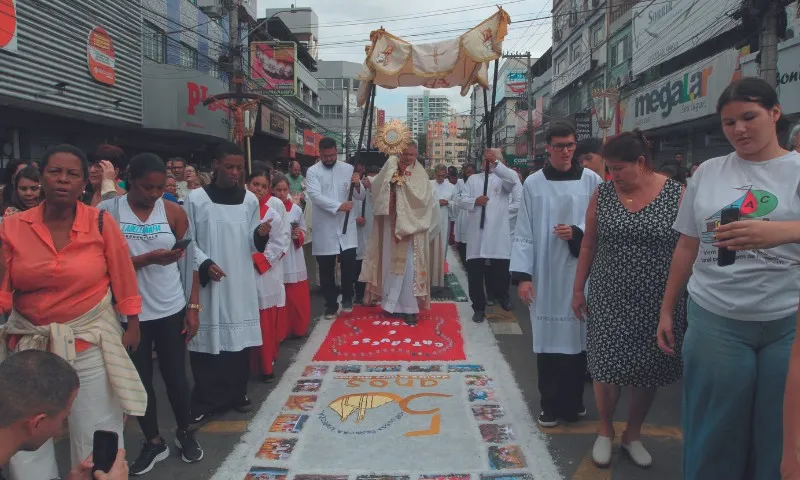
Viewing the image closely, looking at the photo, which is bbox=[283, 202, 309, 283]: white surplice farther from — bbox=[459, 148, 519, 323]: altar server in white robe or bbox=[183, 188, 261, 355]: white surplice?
bbox=[459, 148, 519, 323]: altar server in white robe

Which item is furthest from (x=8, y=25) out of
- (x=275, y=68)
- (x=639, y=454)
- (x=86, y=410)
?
(x=275, y=68)

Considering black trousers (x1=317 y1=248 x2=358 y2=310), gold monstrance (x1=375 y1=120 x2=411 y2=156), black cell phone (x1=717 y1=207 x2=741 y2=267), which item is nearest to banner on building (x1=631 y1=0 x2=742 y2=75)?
gold monstrance (x1=375 y1=120 x2=411 y2=156)

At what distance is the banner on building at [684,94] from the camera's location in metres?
15.3

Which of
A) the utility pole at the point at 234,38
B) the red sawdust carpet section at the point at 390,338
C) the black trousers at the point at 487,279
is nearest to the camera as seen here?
the red sawdust carpet section at the point at 390,338

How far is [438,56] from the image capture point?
7.16 meters

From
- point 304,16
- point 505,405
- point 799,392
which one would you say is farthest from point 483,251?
point 304,16

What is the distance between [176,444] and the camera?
368 centimetres

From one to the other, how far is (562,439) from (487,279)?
4194mm

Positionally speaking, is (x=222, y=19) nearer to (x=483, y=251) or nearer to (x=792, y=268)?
(x=483, y=251)

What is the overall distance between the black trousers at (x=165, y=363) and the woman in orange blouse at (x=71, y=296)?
0.53 m

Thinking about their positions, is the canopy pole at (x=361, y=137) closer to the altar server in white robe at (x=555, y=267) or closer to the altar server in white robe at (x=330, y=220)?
the altar server in white robe at (x=330, y=220)

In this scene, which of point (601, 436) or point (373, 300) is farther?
point (373, 300)

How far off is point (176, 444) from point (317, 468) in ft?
3.15

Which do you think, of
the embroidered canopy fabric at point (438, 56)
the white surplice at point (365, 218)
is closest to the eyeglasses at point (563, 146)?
the embroidered canopy fabric at point (438, 56)
